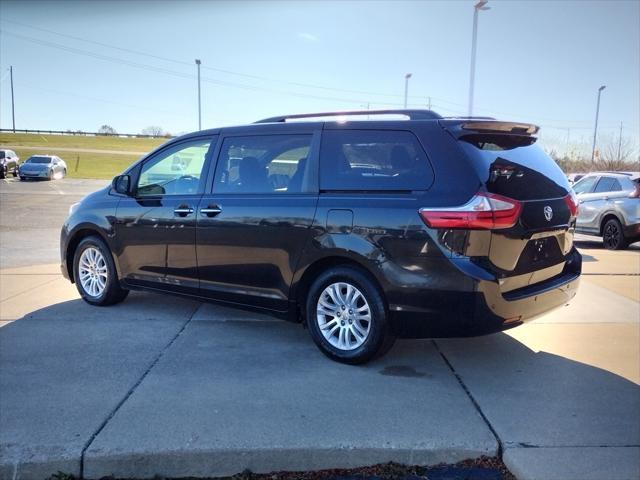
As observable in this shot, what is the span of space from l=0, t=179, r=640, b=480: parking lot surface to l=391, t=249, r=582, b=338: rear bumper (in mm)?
430

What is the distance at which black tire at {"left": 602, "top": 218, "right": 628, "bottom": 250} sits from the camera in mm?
11391

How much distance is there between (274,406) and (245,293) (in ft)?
4.70

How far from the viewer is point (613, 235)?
11.7m

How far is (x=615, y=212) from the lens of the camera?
11.5m

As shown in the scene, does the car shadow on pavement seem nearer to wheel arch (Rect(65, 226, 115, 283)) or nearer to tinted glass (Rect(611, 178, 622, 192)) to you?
wheel arch (Rect(65, 226, 115, 283))

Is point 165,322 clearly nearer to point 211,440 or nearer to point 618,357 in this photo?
point 211,440

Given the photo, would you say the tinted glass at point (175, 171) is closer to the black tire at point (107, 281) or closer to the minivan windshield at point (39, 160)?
the black tire at point (107, 281)

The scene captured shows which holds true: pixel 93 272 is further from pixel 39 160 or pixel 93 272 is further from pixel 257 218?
Result: pixel 39 160

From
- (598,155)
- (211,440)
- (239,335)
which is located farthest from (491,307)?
(598,155)

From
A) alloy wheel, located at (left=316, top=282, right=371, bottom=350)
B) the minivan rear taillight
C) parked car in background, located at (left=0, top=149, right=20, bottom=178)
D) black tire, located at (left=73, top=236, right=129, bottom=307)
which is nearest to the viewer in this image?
the minivan rear taillight

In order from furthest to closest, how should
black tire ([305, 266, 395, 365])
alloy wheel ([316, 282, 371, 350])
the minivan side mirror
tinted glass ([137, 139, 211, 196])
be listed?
the minivan side mirror
tinted glass ([137, 139, 211, 196])
alloy wheel ([316, 282, 371, 350])
black tire ([305, 266, 395, 365])

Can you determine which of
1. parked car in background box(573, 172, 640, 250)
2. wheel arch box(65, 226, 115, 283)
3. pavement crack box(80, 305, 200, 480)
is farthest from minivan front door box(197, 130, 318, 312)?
parked car in background box(573, 172, 640, 250)

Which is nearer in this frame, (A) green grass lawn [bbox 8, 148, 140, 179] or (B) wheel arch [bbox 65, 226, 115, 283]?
(B) wheel arch [bbox 65, 226, 115, 283]

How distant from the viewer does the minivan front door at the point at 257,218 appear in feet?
14.9
